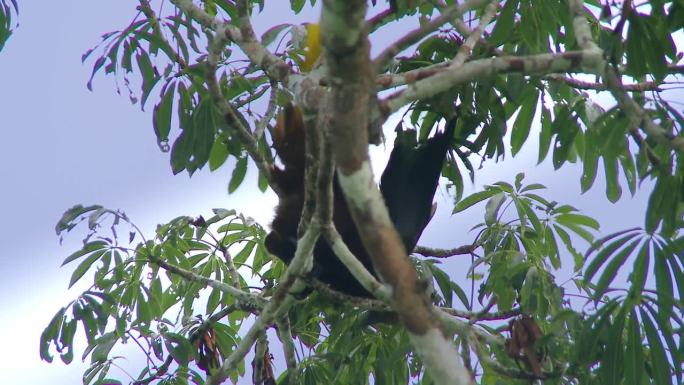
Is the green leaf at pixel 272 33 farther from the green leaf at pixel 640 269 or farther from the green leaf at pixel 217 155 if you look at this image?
the green leaf at pixel 640 269

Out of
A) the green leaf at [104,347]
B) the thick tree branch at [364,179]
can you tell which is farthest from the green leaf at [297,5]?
the thick tree branch at [364,179]

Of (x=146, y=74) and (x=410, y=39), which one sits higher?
(x=146, y=74)

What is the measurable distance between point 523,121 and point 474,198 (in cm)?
38

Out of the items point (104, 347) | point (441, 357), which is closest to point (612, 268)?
point (441, 357)

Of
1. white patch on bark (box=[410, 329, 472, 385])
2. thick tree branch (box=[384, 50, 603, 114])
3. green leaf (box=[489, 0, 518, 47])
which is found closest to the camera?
white patch on bark (box=[410, 329, 472, 385])

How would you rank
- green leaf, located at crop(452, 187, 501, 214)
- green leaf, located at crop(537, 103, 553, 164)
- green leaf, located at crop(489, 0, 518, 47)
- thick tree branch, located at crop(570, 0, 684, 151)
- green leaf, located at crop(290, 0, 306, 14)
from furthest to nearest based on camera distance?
1. green leaf, located at crop(290, 0, 306, 14)
2. green leaf, located at crop(452, 187, 501, 214)
3. green leaf, located at crop(537, 103, 553, 164)
4. green leaf, located at crop(489, 0, 518, 47)
5. thick tree branch, located at crop(570, 0, 684, 151)

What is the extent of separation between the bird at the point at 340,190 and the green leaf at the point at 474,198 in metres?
0.21

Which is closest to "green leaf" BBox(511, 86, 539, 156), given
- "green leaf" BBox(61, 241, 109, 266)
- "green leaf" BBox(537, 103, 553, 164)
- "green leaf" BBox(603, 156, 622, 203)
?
"green leaf" BBox(537, 103, 553, 164)

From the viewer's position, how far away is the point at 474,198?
347 centimetres

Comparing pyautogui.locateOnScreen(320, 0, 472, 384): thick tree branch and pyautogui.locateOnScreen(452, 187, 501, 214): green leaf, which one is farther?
pyautogui.locateOnScreen(452, 187, 501, 214): green leaf

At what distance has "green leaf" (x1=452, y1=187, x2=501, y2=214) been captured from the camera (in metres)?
3.43

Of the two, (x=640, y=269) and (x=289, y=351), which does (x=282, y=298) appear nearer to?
(x=289, y=351)

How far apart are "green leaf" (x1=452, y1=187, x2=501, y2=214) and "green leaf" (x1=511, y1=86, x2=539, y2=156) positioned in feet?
0.60

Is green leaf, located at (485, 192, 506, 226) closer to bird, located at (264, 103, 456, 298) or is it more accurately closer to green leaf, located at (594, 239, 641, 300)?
bird, located at (264, 103, 456, 298)
